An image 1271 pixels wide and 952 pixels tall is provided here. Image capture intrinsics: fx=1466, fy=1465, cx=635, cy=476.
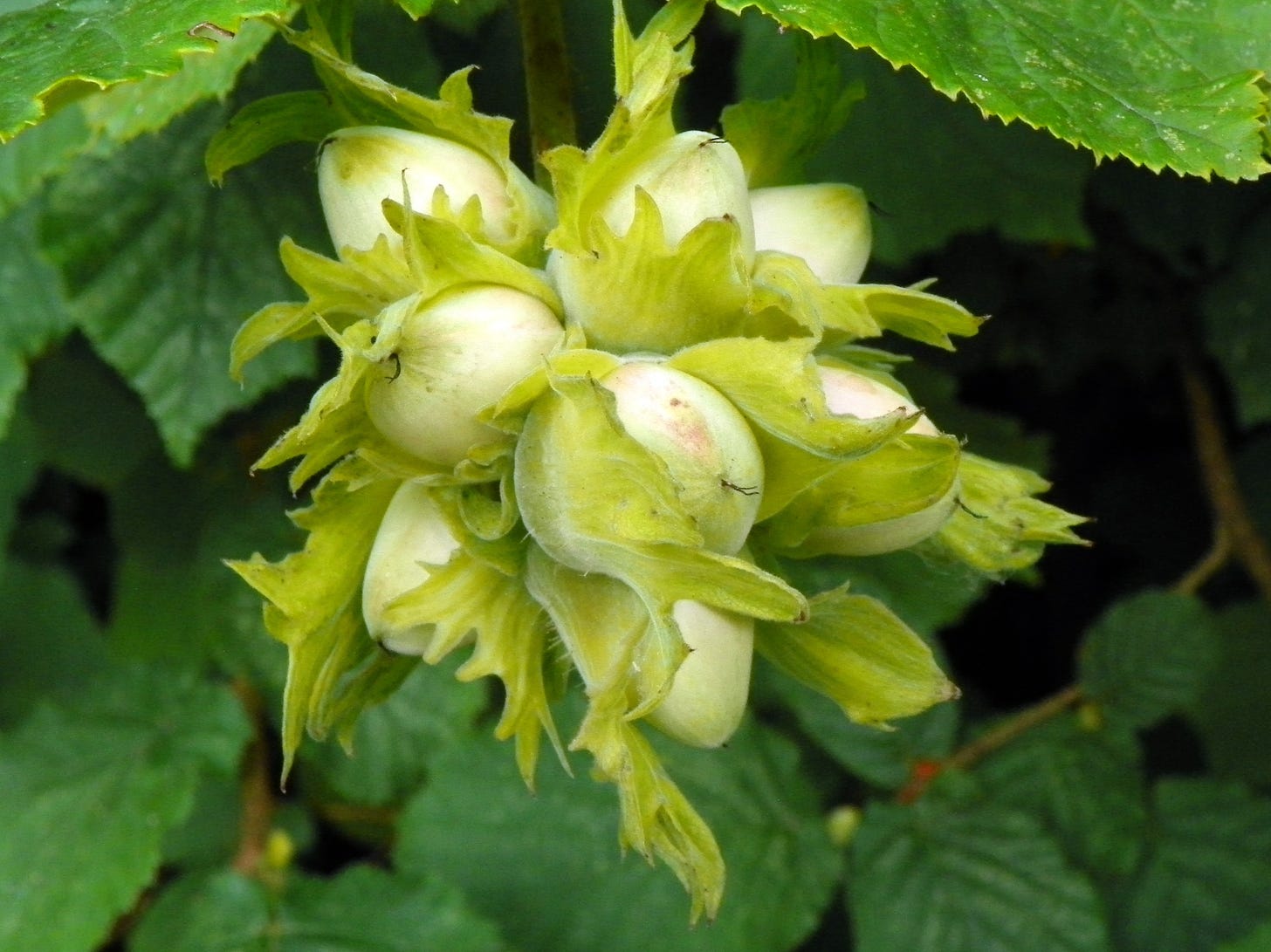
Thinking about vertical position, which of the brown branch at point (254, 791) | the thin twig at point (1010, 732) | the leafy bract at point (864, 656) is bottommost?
the brown branch at point (254, 791)

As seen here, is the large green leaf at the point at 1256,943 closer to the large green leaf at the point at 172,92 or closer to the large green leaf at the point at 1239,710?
the large green leaf at the point at 1239,710

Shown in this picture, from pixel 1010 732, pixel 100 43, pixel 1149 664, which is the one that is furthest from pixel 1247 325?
pixel 100 43

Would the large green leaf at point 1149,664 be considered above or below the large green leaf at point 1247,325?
below

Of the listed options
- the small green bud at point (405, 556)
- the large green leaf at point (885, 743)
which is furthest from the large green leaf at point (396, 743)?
the small green bud at point (405, 556)

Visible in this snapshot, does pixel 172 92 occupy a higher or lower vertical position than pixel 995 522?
lower

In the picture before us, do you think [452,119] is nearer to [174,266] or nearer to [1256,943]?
[174,266]

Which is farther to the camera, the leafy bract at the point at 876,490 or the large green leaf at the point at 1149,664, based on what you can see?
the large green leaf at the point at 1149,664

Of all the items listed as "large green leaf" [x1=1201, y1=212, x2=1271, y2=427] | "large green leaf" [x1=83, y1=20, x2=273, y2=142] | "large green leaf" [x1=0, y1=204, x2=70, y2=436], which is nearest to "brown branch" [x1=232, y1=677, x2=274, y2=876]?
"large green leaf" [x1=0, y1=204, x2=70, y2=436]
